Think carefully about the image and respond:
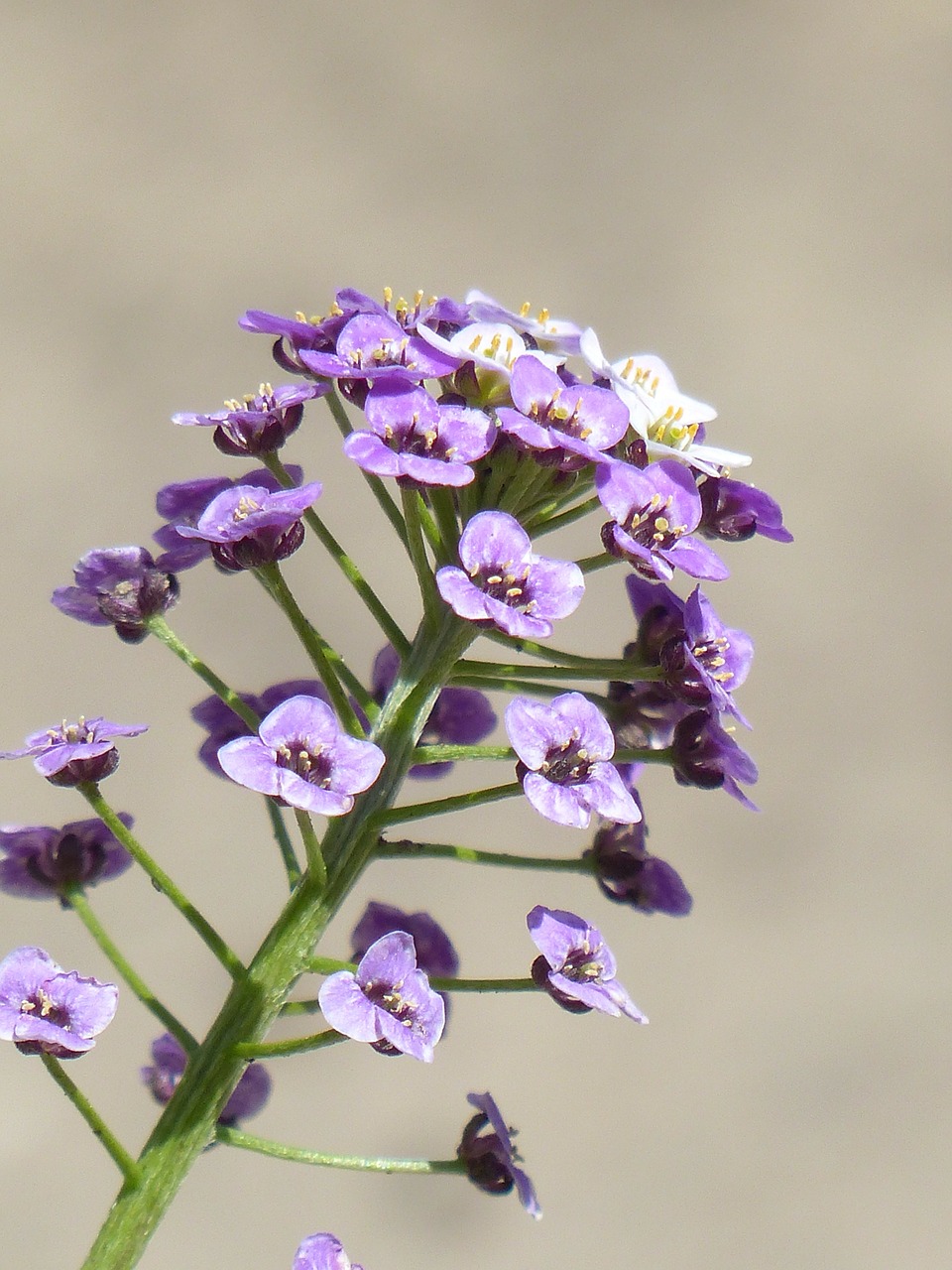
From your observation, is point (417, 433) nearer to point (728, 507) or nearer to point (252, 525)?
point (252, 525)

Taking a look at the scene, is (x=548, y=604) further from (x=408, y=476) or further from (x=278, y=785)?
(x=278, y=785)

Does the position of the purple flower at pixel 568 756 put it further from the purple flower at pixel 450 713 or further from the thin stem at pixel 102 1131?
the thin stem at pixel 102 1131

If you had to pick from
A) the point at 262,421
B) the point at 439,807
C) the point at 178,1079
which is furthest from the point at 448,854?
the point at 178,1079

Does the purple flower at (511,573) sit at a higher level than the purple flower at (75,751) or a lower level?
higher

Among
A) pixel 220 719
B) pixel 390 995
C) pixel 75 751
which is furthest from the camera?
pixel 220 719

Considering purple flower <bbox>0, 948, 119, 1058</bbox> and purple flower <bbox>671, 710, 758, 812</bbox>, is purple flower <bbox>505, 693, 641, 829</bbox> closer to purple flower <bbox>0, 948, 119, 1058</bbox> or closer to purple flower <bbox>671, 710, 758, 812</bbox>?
purple flower <bbox>671, 710, 758, 812</bbox>

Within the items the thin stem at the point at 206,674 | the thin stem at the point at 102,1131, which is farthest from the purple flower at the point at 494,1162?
the thin stem at the point at 206,674

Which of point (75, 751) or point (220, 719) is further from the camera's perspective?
point (220, 719)
